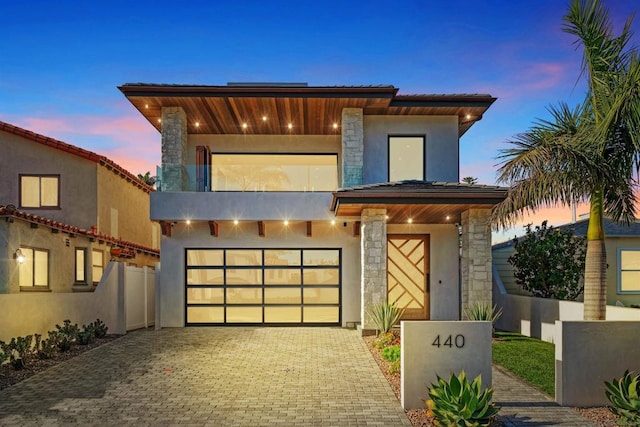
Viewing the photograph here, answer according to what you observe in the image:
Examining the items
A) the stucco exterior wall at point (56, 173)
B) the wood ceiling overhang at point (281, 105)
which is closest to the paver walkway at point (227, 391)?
the wood ceiling overhang at point (281, 105)

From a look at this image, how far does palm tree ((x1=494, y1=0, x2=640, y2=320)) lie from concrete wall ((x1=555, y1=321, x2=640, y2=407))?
1.78 metres

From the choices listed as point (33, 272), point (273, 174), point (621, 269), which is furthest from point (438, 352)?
point (621, 269)

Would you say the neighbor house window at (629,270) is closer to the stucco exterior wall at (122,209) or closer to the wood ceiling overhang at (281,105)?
the wood ceiling overhang at (281,105)

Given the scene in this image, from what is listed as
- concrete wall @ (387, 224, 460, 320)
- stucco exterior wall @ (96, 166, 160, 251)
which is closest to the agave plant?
concrete wall @ (387, 224, 460, 320)

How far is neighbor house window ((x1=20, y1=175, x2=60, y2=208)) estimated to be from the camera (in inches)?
673

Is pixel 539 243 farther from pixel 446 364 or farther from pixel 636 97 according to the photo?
pixel 446 364

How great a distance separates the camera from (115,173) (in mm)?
19531

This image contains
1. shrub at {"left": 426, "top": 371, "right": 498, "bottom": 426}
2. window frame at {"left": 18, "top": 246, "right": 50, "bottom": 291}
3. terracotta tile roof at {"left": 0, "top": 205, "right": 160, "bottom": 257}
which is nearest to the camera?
shrub at {"left": 426, "top": 371, "right": 498, "bottom": 426}

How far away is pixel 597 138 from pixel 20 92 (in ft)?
83.5

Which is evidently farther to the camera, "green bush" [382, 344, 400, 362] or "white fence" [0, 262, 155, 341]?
"white fence" [0, 262, 155, 341]

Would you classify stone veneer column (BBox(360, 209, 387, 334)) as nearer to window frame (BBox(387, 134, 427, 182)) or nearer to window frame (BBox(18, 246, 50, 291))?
window frame (BBox(387, 134, 427, 182))

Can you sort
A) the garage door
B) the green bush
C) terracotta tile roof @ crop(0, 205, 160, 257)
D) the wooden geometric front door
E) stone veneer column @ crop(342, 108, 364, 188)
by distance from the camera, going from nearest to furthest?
the green bush → terracotta tile roof @ crop(0, 205, 160, 257) → stone veneer column @ crop(342, 108, 364, 188) → the garage door → the wooden geometric front door

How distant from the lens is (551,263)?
516 inches

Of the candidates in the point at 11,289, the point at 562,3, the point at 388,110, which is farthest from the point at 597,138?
the point at 11,289
